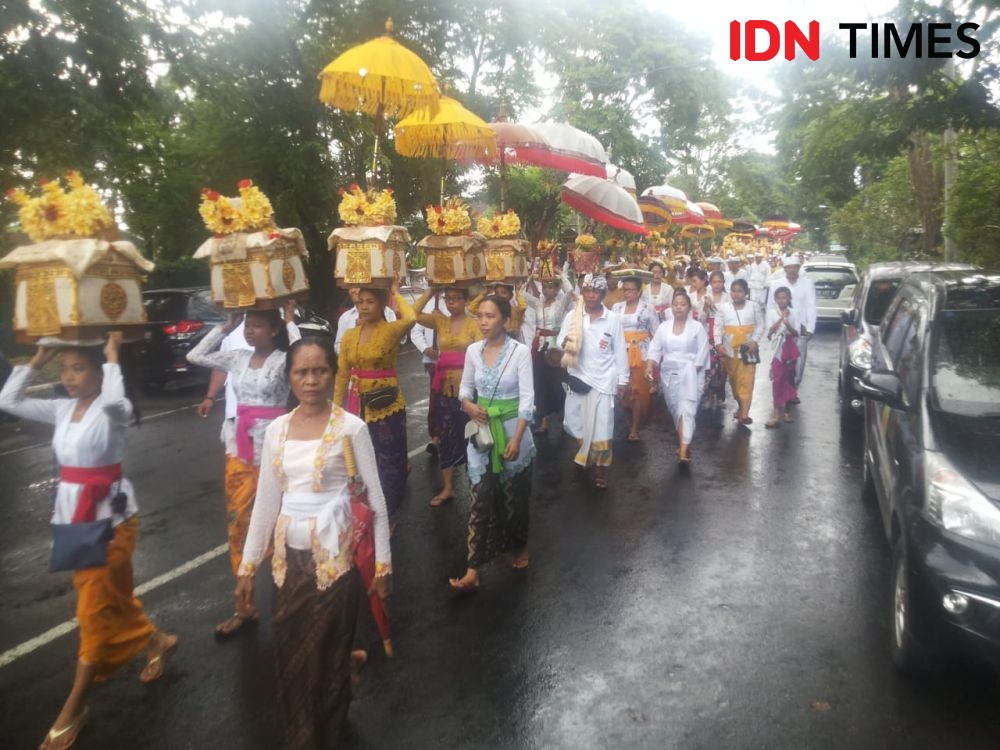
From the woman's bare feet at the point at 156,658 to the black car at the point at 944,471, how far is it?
11.8 feet

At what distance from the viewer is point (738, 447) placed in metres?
8.15

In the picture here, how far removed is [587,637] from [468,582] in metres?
0.91

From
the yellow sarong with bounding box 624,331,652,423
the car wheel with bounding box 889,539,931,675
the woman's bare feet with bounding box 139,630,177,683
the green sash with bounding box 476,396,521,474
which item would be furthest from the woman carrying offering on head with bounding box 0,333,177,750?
the yellow sarong with bounding box 624,331,652,423

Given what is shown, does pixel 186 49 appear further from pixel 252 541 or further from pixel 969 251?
pixel 969 251

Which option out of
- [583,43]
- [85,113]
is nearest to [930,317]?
[85,113]

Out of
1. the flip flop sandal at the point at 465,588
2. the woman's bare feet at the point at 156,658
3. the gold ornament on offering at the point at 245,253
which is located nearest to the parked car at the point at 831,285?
the flip flop sandal at the point at 465,588

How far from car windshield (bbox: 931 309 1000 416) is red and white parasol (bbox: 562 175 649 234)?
268 inches

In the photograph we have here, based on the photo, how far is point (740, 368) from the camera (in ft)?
29.6

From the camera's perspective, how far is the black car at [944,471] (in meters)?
3.20

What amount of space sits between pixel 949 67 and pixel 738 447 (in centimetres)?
666

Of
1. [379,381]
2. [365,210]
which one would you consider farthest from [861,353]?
[365,210]

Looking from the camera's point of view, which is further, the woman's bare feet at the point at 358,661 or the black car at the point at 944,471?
the woman's bare feet at the point at 358,661

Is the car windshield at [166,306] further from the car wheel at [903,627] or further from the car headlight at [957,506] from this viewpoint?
the car headlight at [957,506]

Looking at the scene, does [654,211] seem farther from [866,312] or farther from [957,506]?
[957,506]
